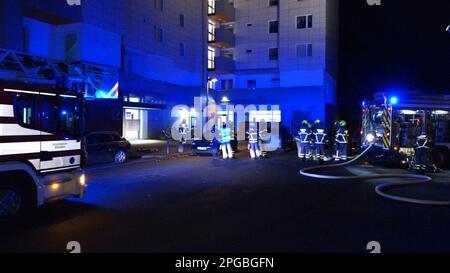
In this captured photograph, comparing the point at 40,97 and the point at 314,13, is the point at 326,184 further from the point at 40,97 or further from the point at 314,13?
the point at 314,13

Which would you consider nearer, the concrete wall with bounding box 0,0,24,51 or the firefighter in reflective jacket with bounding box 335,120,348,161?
the firefighter in reflective jacket with bounding box 335,120,348,161

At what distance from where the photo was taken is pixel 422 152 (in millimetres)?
13836

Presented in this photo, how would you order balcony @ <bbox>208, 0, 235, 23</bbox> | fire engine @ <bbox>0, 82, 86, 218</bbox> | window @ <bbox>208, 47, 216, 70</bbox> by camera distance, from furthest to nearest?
window @ <bbox>208, 47, 216, 70</bbox> → balcony @ <bbox>208, 0, 235, 23</bbox> → fire engine @ <bbox>0, 82, 86, 218</bbox>

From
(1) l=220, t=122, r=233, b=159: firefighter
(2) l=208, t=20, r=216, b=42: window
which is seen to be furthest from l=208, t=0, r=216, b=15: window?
(1) l=220, t=122, r=233, b=159: firefighter

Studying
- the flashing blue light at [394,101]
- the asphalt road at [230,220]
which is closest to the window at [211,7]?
the flashing blue light at [394,101]

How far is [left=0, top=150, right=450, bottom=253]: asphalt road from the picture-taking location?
228 inches

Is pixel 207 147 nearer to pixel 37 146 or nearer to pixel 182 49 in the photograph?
pixel 37 146

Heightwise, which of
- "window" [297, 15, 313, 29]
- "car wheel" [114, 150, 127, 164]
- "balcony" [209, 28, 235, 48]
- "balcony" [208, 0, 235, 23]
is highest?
"balcony" [208, 0, 235, 23]

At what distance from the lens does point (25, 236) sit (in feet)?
20.4

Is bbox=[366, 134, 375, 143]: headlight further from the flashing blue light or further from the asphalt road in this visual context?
the asphalt road

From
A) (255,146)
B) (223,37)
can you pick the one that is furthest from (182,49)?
Answer: (255,146)

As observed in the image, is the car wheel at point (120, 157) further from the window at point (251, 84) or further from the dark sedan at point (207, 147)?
the window at point (251, 84)

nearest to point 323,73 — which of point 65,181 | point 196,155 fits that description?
point 196,155

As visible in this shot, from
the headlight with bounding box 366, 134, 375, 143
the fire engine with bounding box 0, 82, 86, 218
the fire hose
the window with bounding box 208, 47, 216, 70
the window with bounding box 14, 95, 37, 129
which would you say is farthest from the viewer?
the window with bounding box 208, 47, 216, 70
